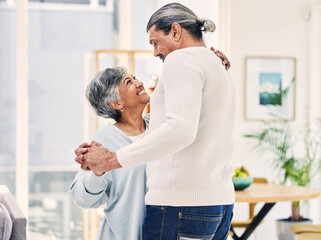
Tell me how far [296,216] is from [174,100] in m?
4.25

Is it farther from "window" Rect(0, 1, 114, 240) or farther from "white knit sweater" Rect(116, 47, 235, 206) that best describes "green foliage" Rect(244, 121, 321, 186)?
"white knit sweater" Rect(116, 47, 235, 206)

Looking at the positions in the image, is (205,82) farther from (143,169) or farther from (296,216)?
(296,216)

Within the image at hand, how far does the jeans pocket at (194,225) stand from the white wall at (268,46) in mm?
4305

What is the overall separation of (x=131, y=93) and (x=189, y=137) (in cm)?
67

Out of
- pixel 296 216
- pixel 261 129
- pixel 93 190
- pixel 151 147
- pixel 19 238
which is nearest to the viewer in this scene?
pixel 151 147

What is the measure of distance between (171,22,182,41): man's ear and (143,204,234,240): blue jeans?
1.77ft

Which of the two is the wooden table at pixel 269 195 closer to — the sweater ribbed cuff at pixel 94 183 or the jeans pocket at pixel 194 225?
the sweater ribbed cuff at pixel 94 183

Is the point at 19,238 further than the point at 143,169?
Yes

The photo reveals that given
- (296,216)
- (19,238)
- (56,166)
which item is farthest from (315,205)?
Result: (19,238)

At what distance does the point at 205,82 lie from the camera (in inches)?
67.4

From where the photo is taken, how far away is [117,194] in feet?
6.96

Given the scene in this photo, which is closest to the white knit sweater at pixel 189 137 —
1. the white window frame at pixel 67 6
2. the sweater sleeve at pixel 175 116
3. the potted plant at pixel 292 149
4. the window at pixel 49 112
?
the sweater sleeve at pixel 175 116

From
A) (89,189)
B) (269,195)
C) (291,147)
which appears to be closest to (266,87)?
(291,147)

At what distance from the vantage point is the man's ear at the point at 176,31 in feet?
5.99
